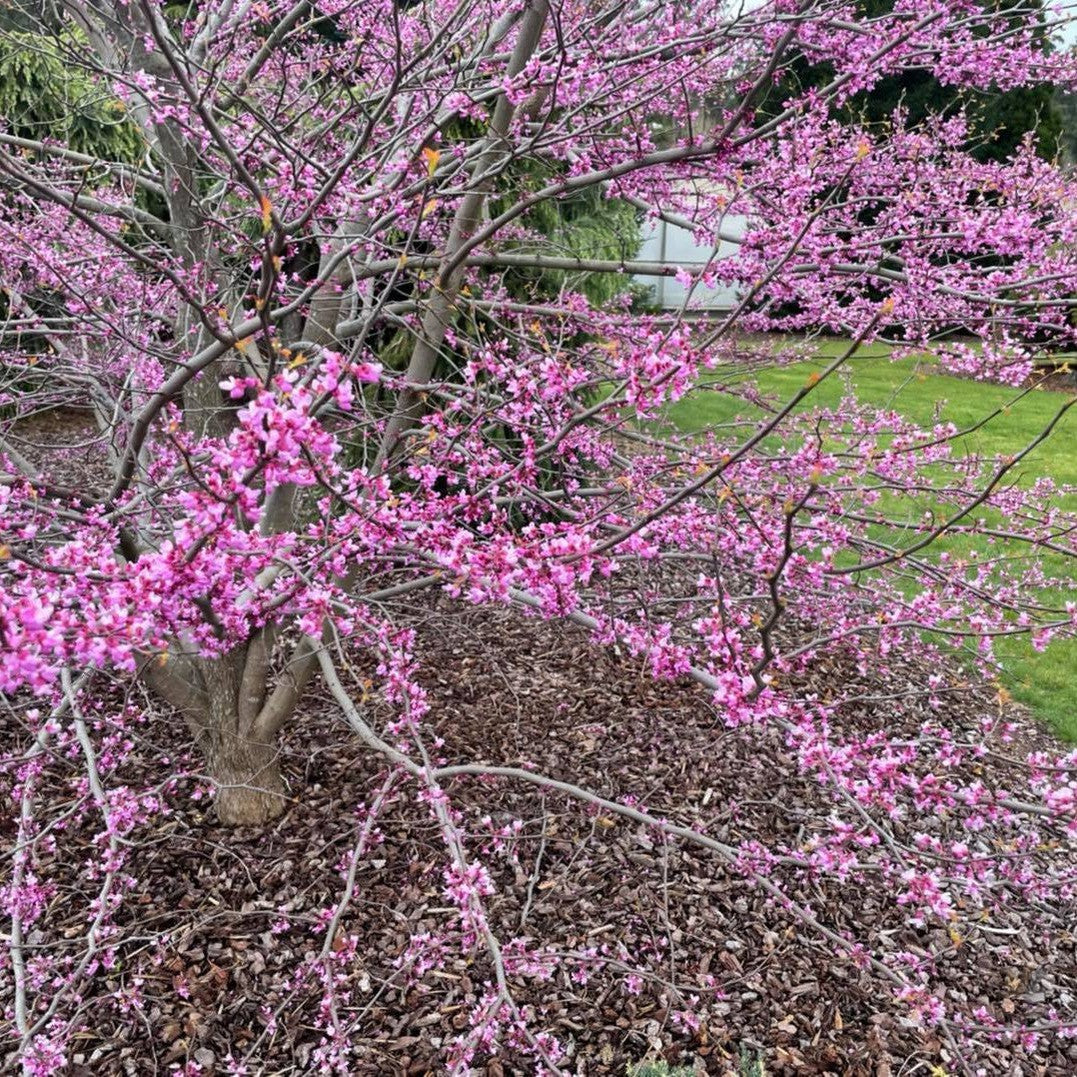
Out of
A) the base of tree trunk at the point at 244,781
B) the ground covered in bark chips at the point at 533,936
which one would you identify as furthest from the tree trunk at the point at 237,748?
the ground covered in bark chips at the point at 533,936

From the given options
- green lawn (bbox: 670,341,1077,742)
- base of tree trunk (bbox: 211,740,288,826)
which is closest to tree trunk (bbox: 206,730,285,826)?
base of tree trunk (bbox: 211,740,288,826)

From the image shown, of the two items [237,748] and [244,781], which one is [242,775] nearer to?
[244,781]

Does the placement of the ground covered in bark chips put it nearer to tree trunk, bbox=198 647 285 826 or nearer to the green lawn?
tree trunk, bbox=198 647 285 826

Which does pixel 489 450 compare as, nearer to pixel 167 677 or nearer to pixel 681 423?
pixel 167 677

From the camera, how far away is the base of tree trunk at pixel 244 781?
11.0ft

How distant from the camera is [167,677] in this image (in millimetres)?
3160

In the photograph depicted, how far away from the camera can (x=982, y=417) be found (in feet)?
35.8

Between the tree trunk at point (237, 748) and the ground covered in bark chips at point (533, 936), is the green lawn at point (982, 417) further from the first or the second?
the tree trunk at point (237, 748)

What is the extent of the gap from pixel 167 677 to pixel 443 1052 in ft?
5.69

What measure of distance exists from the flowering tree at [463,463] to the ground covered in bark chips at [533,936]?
12cm

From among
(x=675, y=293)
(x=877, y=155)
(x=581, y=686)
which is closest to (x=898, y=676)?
(x=581, y=686)

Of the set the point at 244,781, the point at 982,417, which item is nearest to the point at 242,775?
the point at 244,781

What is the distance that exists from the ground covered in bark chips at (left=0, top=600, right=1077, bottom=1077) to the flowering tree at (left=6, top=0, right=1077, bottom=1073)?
123 mm

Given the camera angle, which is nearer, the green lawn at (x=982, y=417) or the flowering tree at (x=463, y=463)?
the flowering tree at (x=463, y=463)
